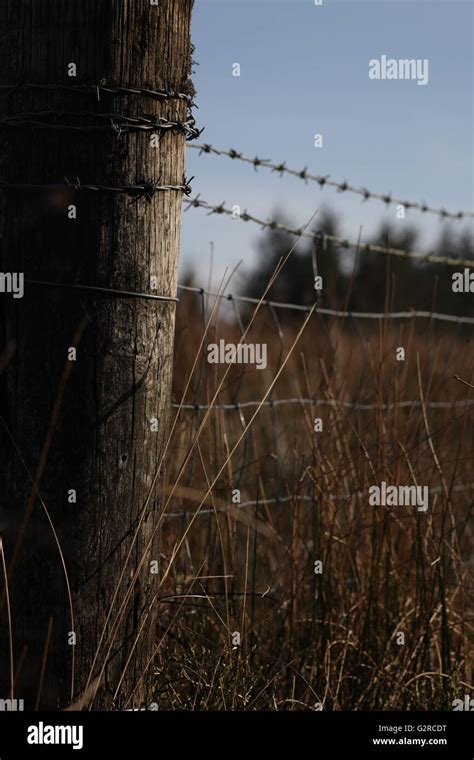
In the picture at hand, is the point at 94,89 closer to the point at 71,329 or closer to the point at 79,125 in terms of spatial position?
the point at 79,125

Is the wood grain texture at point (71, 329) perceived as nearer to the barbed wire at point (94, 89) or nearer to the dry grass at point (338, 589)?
the barbed wire at point (94, 89)

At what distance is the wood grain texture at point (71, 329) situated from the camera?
1908 millimetres

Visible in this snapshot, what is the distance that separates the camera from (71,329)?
6.29 ft

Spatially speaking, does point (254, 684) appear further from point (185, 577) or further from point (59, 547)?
point (59, 547)

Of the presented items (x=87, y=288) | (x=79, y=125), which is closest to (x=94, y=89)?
(x=79, y=125)

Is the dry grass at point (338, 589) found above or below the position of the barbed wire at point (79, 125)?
below

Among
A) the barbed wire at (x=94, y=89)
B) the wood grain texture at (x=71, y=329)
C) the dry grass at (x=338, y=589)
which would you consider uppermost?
the barbed wire at (x=94, y=89)

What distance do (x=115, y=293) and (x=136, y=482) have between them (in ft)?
1.26

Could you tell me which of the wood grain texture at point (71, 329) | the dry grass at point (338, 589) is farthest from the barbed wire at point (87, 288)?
the dry grass at point (338, 589)

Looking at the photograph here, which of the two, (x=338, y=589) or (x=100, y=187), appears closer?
(x=100, y=187)

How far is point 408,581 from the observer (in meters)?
2.75

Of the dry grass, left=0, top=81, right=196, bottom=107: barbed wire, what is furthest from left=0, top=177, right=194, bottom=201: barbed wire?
the dry grass

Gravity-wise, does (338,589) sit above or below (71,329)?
below

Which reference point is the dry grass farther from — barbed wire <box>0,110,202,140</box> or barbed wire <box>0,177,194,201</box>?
barbed wire <box>0,110,202,140</box>
